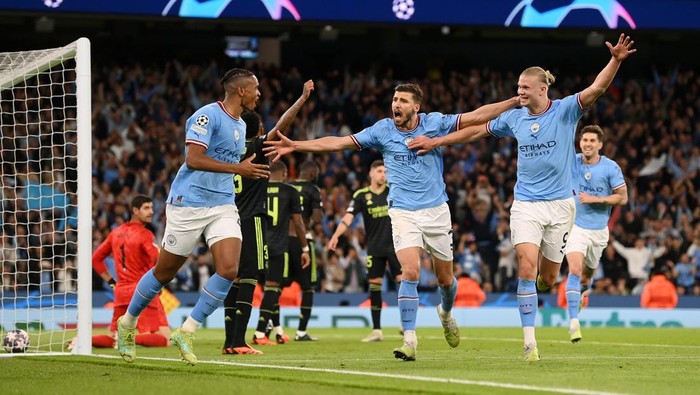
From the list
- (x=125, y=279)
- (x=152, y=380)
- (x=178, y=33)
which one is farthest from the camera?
(x=178, y=33)

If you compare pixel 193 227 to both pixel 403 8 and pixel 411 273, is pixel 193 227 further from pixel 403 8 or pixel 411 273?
pixel 403 8

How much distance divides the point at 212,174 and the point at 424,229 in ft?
7.10

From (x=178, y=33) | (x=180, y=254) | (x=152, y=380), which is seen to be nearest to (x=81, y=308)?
(x=180, y=254)

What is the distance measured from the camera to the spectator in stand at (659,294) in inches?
930

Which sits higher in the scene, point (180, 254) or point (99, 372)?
point (180, 254)

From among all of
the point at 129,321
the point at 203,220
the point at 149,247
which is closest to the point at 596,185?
the point at 149,247

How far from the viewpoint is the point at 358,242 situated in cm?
2506

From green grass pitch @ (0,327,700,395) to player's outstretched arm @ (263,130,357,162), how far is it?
6.36 ft

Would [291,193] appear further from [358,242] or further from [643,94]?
[643,94]

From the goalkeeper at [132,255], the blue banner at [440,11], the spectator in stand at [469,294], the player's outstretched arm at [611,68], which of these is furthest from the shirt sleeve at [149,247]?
the blue banner at [440,11]

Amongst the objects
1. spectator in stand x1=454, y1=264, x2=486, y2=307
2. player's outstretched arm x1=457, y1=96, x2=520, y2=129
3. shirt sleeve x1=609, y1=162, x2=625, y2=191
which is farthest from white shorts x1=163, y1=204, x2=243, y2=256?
spectator in stand x1=454, y1=264, x2=486, y2=307

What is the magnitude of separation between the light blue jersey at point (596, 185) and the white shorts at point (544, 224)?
13.4 feet

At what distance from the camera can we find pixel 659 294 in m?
23.7

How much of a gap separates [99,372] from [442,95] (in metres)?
22.5
